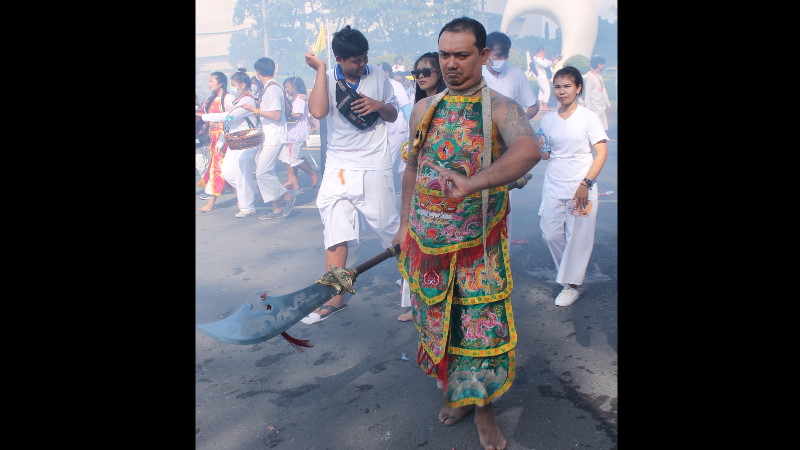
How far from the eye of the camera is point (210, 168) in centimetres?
1038

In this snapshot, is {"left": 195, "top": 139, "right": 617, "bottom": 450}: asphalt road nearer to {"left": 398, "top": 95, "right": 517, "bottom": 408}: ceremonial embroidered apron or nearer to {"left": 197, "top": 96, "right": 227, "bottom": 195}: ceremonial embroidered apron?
{"left": 398, "top": 95, "right": 517, "bottom": 408}: ceremonial embroidered apron

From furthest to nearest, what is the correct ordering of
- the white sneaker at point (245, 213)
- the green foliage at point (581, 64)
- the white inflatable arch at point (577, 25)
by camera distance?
the white inflatable arch at point (577, 25) < the green foliage at point (581, 64) < the white sneaker at point (245, 213)

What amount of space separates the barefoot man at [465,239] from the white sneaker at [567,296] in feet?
7.22

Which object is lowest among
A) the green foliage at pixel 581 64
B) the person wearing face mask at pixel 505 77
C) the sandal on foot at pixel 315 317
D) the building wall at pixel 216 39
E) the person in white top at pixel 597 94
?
the sandal on foot at pixel 315 317

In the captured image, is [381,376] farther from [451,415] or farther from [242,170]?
[242,170]

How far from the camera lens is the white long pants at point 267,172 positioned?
941cm

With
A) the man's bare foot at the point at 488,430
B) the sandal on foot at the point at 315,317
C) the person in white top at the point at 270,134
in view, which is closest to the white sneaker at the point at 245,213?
the person in white top at the point at 270,134

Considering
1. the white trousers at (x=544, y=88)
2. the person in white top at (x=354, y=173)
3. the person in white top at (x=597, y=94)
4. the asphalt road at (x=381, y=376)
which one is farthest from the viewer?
the white trousers at (x=544, y=88)

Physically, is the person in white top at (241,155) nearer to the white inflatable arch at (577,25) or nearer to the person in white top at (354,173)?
the person in white top at (354,173)

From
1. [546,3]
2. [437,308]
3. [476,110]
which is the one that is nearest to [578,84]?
[476,110]

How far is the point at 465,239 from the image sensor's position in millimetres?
3111

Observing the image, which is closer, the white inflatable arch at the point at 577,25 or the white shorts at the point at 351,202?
the white shorts at the point at 351,202

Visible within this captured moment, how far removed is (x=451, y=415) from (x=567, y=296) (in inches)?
85.9

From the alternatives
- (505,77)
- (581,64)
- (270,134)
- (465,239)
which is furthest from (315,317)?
(581,64)
